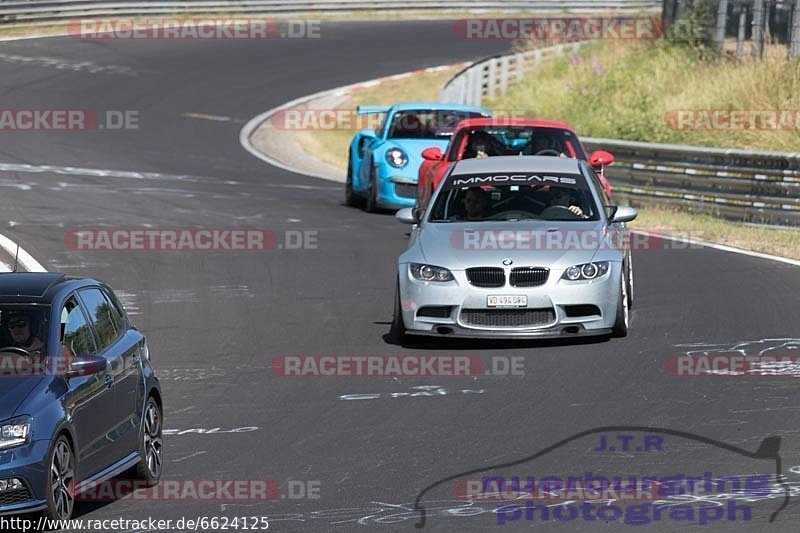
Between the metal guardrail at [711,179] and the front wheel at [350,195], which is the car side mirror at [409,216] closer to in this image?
the metal guardrail at [711,179]

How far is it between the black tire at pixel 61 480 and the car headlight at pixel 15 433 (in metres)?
0.15

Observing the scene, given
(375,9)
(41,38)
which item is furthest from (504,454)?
(375,9)

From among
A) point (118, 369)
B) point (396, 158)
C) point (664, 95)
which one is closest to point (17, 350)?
point (118, 369)

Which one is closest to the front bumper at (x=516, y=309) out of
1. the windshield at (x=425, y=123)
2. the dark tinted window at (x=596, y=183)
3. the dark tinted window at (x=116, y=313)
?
the dark tinted window at (x=596, y=183)

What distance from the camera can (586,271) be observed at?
1298 centimetres

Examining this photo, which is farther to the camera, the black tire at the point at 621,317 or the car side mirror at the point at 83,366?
the black tire at the point at 621,317

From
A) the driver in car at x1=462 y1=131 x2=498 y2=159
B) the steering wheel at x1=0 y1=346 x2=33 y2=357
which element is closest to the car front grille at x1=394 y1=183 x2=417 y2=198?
the driver in car at x1=462 y1=131 x2=498 y2=159

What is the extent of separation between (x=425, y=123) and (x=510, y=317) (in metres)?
10.7

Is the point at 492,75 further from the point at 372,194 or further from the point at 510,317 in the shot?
the point at 510,317

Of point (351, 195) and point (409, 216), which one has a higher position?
point (409, 216)

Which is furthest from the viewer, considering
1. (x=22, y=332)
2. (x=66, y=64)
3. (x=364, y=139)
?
(x=66, y=64)

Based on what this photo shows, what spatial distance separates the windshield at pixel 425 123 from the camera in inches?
905

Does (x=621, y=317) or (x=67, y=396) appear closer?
(x=67, y=396)

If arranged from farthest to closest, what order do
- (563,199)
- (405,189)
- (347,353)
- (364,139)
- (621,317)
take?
(364,139), (405,189), (563,199), (621,317), (347,353)
